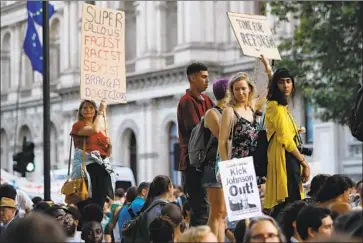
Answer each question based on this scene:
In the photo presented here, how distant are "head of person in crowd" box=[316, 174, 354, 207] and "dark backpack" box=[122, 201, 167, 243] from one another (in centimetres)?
207

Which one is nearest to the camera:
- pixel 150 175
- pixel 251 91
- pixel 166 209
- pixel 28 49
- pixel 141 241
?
pixel 166 209

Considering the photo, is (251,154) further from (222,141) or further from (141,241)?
(141,241)

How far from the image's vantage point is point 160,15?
52062mm

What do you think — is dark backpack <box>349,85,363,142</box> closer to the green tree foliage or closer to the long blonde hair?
the long blonde hair

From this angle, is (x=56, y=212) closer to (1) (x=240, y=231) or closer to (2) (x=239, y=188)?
(1) (x=240, y=231)

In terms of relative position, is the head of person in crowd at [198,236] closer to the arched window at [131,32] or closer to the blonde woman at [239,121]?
the blonde woman at [239,121]

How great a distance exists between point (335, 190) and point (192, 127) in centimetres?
232

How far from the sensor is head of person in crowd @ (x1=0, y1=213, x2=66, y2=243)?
511cm

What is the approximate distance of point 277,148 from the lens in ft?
37.3

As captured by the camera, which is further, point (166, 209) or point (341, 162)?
point (341, 162)

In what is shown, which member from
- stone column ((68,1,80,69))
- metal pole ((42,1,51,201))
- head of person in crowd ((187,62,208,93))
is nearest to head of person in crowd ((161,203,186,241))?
head of person in crowd ((187,62,208,93))

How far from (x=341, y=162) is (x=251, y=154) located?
31076 mm

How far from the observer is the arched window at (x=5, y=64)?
65500 mm

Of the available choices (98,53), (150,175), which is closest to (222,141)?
(98,53)
